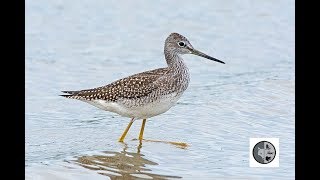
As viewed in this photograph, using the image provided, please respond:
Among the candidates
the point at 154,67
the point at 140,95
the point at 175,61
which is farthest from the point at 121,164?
the point at 154,67

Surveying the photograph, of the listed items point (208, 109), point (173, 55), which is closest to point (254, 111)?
point (208, 109)

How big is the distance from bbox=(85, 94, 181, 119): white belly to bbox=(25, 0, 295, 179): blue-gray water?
1.33 feet

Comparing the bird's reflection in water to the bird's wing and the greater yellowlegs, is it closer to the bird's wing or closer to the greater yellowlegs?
the greater yellowlegs

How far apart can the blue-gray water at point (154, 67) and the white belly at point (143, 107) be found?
405 millimetres

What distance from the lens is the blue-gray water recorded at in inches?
408

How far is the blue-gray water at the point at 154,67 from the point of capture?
10.4 meters

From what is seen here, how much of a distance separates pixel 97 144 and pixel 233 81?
158 inches

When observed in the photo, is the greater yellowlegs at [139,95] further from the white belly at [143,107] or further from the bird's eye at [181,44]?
the bird's eye at [181,44]

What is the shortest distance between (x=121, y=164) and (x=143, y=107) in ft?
3.17

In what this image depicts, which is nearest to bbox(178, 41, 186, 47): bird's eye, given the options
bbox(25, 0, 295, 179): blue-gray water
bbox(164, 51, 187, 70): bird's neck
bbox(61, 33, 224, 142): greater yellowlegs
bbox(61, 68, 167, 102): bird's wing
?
bbox(164, 51, 187, 70): bird's neck

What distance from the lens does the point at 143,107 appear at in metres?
11.0

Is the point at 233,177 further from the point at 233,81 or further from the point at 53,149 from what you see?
the point at 233,81

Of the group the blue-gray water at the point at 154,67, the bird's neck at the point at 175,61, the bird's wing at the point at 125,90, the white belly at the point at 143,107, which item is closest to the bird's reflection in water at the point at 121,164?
the blue-gray water at the point at 154,67

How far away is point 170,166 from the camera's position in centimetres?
1023
